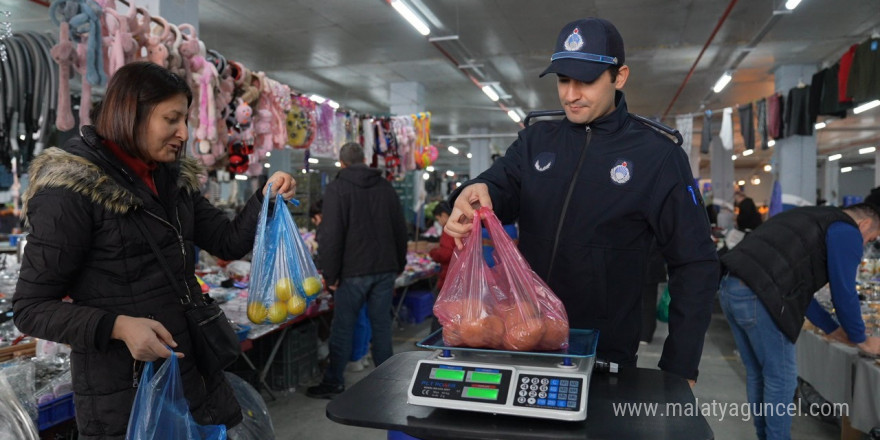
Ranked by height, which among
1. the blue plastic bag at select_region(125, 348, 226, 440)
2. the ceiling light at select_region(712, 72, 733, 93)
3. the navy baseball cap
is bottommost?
the blue plastic bag at select_region(125, 348, 226, 440)

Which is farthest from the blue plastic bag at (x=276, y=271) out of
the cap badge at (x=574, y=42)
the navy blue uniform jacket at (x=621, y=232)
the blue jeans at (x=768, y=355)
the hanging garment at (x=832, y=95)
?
the hanging garment at (x=832, y=95)

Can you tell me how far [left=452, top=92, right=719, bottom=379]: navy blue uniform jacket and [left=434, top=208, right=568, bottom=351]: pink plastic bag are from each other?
35 centimetres

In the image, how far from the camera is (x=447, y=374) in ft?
3.96

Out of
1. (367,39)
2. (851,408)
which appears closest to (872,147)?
(367,39)

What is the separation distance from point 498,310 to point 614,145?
27.5 inches

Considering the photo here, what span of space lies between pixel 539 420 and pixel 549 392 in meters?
0.06

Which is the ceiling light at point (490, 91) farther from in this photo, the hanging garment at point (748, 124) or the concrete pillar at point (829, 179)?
the concrete pillar at point (829, 179)

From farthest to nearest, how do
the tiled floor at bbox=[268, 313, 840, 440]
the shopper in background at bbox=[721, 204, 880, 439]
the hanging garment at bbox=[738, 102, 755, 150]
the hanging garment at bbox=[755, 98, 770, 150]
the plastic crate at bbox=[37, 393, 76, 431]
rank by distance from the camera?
the hanging garment at bbox=[738, 102, 755, 150] < the hanging garment at bbox=[755, 98, 770, 150] < the tiled floor at bbox=[268, 313, 840, 440] < the shopper in background at bbox=[721, 204, 880, 439] < the plastic crate at bbox=[37, 393, 76, 431]

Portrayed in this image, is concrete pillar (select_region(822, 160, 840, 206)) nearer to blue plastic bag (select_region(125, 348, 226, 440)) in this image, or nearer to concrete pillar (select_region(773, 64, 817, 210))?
concrete pillar (select_region(773, 64, 817, 210))

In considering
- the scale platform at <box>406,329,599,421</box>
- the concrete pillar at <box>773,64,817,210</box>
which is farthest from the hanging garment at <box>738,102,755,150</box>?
the scale platform at <box>406,329,599,421</box>

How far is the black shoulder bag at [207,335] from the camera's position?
181 cm

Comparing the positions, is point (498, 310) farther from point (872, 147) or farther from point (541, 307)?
point (872, 147)

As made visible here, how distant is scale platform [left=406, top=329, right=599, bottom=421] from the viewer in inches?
43.3

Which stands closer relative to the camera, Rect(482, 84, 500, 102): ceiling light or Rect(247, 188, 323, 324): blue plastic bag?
Rect(247, 188, 323, 324): blue plastic bag
